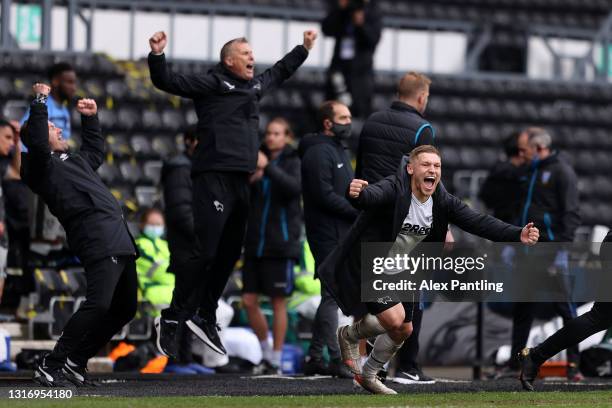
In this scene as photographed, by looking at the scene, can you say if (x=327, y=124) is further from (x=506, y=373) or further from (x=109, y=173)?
(x=109, y=173)

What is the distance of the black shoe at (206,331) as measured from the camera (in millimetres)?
11539

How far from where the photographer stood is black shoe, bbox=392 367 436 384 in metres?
11.4

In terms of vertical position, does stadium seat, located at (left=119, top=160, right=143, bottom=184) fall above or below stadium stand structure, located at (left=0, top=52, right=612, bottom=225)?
below

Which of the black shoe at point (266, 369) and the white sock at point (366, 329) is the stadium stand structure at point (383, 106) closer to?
the black shoe at point (266, 369)

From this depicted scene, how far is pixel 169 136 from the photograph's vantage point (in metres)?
17.8

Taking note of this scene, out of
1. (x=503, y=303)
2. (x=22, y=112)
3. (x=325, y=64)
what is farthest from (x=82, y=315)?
(x=325, y=64)

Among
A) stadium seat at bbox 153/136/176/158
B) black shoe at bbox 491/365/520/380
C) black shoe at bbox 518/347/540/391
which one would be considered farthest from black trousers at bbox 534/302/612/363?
stadium seat at bbox 153/136/176/158

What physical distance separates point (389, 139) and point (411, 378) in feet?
5.52

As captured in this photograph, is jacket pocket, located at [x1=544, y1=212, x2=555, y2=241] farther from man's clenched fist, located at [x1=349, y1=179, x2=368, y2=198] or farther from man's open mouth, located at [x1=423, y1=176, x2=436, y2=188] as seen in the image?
man's clenched fist, located at [x1=349, y1=179, x2=368, y2=198]

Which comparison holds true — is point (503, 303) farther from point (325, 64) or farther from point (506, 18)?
point (506, 18)

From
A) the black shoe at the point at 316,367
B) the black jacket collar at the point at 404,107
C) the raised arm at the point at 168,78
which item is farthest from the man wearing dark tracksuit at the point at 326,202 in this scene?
the raised arm at the point at 168,78

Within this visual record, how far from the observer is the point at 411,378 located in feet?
37.7

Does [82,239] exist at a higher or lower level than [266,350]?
higher

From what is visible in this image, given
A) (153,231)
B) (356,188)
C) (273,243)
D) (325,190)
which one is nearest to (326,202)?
(325,190)
